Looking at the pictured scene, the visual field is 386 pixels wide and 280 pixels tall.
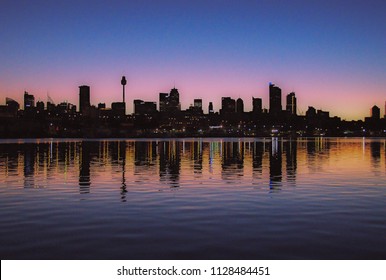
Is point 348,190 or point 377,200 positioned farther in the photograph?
point 348,190

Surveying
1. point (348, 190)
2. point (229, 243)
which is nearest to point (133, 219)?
point (229, 243)

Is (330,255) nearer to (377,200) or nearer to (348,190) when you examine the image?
(377,200)

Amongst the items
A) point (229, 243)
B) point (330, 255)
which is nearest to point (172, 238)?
point (229, 243)

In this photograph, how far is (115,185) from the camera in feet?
100

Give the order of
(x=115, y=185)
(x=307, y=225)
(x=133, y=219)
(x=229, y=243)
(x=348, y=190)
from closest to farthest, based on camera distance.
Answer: (x=229, y=243) < (x=307, y=225) < (x=133, y=219) < (x=348, y=190) < (x=115, y=185)

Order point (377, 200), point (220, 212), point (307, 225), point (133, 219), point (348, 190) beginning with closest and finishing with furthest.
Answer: point (307, 225) < point (133, 219) < point (220, 212) < point (377, 200) < point (348, 190)

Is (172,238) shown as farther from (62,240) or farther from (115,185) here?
(115,185)

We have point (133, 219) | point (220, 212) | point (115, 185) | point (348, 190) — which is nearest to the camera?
point (133, 219)

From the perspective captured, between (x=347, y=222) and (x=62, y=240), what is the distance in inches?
408

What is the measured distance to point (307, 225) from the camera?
17.3m

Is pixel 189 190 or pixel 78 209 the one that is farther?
pixel 189 190

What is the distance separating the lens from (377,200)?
77.8 feet
